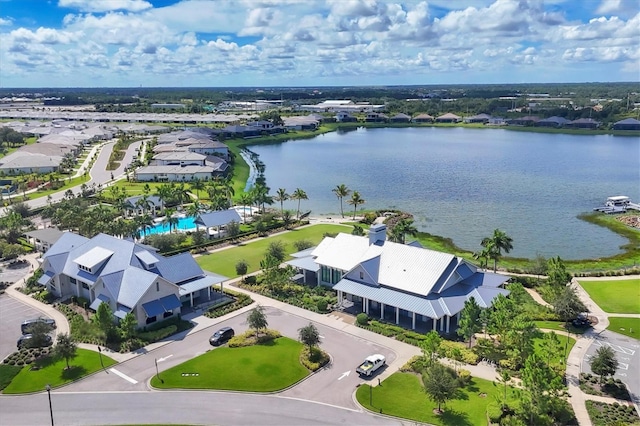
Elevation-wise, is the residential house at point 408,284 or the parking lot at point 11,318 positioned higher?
the residential house at point 408,284

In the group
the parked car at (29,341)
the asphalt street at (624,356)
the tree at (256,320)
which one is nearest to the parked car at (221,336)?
the tree at (256,320)

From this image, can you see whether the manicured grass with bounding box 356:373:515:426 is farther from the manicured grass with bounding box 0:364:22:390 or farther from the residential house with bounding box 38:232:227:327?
the manicured grass with bounding box 0:364:22:390

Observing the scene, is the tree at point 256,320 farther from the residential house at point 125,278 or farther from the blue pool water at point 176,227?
the blue pool water at point 176,227

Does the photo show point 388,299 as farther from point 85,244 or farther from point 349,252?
point 85,244

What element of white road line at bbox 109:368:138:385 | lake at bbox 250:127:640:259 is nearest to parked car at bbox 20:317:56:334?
white road line at bbox 109:368:138:385

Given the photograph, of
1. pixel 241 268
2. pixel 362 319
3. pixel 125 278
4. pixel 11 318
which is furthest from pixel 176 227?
pixel 362 319
